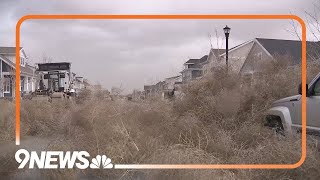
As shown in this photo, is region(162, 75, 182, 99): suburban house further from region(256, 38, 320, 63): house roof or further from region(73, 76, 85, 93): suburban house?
region(256, 38, 320, 63): house roof

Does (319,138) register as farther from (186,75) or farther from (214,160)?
(186,75)

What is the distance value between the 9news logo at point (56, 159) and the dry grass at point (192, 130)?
6.3 inches

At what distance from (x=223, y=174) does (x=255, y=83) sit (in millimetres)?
3073

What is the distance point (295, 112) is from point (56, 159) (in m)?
3.47

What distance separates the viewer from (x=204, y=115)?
6.66m

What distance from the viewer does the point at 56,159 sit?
4.20 meters

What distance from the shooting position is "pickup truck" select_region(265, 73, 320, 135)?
4512 mm

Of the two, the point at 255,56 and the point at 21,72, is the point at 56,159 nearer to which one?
the point at 21,72

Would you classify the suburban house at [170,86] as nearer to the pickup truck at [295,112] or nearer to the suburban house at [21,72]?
the pickup truck at [295,112]

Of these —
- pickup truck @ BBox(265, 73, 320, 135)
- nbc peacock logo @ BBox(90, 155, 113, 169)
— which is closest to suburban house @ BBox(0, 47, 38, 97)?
nbc peacock logo @ BBox(90, 155, 113, 169)

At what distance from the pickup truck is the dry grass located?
0.19m

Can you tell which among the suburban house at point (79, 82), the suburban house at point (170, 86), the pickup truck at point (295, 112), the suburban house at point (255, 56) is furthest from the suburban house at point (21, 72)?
the suburban house at point (255, 56)

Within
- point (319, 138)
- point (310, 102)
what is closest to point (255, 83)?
point (310, 102)

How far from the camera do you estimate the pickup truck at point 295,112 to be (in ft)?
14.8
